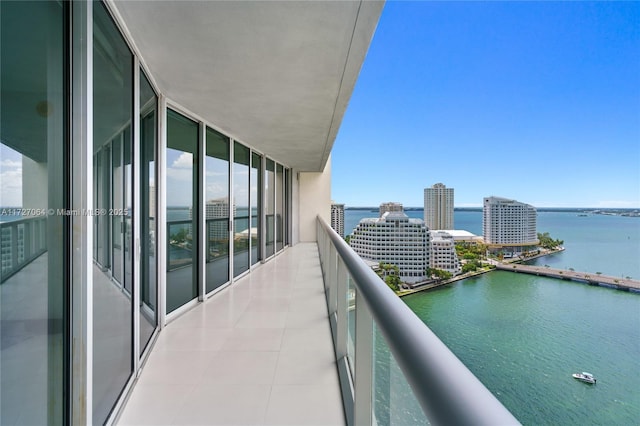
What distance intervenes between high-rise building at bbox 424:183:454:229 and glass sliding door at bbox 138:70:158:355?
5.74 m

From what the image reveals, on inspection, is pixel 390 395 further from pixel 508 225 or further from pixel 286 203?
pixel 286 203

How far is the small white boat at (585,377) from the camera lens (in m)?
2.11

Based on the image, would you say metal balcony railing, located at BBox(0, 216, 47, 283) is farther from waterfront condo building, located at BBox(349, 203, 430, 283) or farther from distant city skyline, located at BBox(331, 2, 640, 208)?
waterfront condo building, located at BBox(349, 203, 430, 283)

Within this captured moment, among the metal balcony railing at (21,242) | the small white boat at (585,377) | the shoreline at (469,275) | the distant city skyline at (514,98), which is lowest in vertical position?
the small white boat at (585,377)

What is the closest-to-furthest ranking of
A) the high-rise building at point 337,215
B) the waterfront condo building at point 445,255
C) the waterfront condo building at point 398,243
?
the waterfront condo building at point 445,255 → the waterfront condo building at point 398,243 → the high-rise building at point 337,215

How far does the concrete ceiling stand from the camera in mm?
2012

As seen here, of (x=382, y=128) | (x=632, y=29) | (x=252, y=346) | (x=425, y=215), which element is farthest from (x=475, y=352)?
(x=382, y=128)

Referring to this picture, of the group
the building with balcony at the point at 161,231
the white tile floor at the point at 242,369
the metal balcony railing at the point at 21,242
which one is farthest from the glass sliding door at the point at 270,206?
the metal balcony railing at the point at 21,242

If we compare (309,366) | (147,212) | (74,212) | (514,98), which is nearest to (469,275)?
(309,366)

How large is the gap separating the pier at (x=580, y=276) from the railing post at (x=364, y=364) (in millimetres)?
2940

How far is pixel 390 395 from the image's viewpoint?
104 cm

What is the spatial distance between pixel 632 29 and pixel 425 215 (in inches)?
189

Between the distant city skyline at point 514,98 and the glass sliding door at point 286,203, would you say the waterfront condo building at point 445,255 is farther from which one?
the glass sliding door at point 286,203

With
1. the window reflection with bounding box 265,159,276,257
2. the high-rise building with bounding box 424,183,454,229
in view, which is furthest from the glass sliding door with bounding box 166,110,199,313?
the high-rise building with bounding box 424,183,454,229
